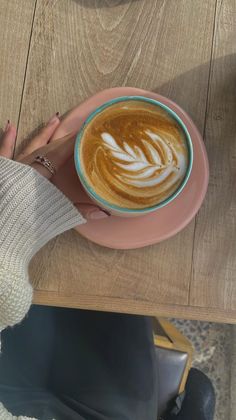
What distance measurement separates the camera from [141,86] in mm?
606

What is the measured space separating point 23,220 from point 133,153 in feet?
0.54

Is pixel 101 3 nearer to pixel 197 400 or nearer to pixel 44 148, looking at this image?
pixel 44 148

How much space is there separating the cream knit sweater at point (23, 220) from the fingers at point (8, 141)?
35 mm

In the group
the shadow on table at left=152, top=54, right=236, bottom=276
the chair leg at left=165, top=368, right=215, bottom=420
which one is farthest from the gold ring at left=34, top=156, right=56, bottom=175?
the chair leg at left=165, top=368, right=215, bottom=420

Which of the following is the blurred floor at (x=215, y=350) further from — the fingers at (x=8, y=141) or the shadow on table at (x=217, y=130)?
the fingers at (x=8, y=141)

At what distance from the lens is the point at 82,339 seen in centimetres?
75

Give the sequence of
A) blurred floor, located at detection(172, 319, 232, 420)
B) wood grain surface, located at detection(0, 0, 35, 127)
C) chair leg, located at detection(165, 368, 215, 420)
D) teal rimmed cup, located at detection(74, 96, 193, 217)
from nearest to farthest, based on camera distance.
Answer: teal rimmed cup, located at detection(74, 96, 193, 217)
wood grain surface, located at detection(0, 0, 35, 127)
chair leg, located at detection(165, 368, 215, 420)
blurred floor, located at detection(172, 319, 232, 420)

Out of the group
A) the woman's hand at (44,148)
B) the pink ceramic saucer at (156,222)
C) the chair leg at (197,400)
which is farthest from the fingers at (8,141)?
the chair leg at (197,400)

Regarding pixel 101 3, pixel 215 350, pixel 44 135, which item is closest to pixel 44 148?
pixel 44 135

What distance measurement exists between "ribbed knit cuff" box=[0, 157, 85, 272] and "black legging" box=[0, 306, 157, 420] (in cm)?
24

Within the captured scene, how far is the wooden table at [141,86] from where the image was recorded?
0.58 metres

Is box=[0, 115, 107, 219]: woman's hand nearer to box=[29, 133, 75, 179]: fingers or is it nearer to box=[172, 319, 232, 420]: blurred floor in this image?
box=[29, 133, 75, 179]: fingers

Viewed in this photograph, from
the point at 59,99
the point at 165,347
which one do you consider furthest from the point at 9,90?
the point at 165,347

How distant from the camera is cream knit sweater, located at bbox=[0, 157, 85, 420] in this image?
0.54 m
